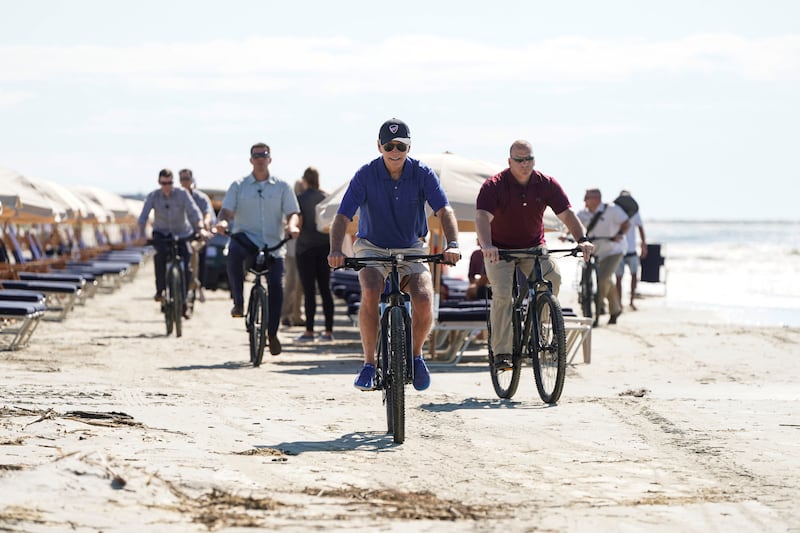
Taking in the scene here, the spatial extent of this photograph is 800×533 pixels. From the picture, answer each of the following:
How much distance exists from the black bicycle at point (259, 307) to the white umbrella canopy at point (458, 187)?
3.20 feet

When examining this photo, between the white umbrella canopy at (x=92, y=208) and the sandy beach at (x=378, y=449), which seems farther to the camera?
the white umbrella canopy at (x=92, y=208)

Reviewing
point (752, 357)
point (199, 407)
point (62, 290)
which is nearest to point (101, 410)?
point (199, 407)

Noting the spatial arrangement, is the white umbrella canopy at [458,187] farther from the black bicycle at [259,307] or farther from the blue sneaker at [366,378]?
the blue sneaker at [366,378]

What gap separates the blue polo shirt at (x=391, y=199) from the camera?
8562mm

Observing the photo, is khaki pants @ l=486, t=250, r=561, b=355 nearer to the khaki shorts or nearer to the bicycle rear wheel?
the khaki shorts

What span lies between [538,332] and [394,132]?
6.97 feet

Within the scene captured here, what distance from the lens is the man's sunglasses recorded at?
841 centimetres

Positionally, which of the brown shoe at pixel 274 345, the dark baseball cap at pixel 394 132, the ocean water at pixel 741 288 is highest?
the dark baseball cap at pixel 394 132

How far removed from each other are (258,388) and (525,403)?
85.8 inches

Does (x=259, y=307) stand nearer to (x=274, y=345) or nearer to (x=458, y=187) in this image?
(x=274, y=345)

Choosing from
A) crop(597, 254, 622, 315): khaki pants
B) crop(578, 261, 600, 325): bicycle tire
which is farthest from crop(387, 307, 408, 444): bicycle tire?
crop(597, 254, 622, 315): khaki pants

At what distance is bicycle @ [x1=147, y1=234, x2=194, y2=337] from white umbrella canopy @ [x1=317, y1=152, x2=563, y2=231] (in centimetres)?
226

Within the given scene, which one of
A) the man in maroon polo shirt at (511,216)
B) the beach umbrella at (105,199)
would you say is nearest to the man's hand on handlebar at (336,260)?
the man in maroon polo shirt at (511,216)

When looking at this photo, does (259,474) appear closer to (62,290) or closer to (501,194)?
(501,194)
